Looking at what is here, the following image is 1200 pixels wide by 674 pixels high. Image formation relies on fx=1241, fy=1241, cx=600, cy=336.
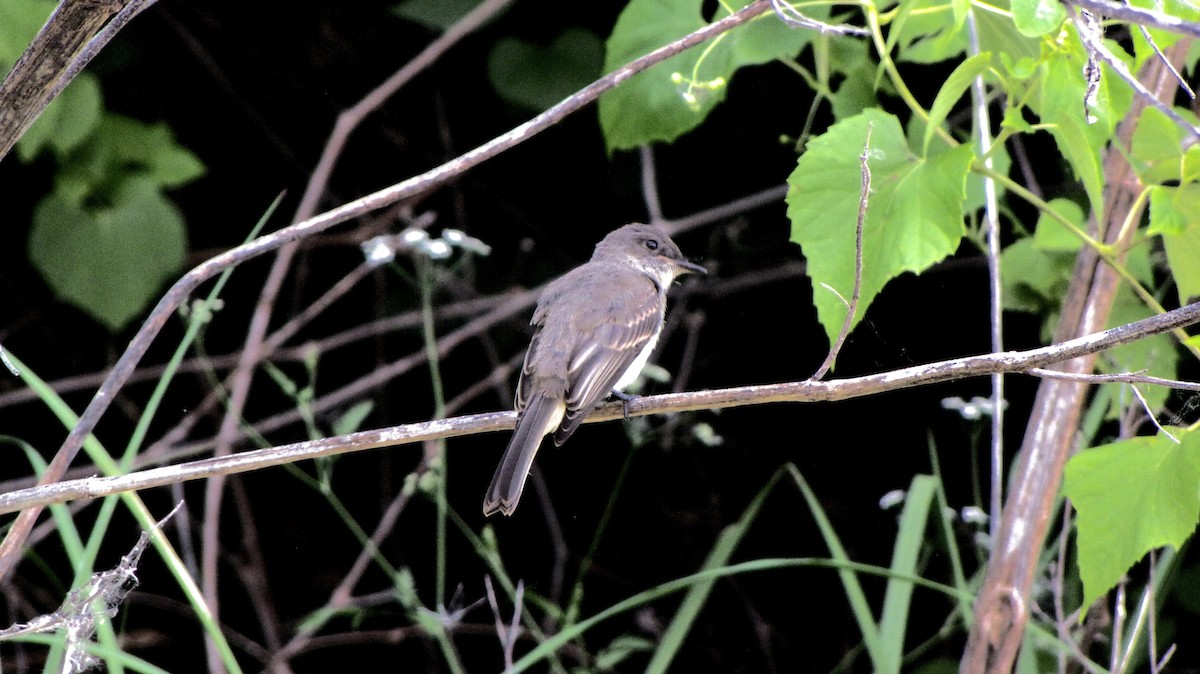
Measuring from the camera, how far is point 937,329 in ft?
16.1

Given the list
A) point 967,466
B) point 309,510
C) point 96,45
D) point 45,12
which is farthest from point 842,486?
point 96,45

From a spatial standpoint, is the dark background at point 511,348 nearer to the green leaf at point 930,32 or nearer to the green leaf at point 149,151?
the green leaf at point 149,151

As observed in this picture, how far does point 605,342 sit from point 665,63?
808 millimetres

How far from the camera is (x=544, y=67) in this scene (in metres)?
4.55

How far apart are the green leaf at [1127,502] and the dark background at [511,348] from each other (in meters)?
2.43

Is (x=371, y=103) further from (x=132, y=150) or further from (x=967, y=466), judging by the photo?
(x=967, y=466)

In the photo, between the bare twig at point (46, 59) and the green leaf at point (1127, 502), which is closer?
the bare twig at point (46, 59)

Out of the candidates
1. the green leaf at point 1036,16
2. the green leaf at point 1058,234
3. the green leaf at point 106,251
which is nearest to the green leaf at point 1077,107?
the green leaf at point 1036,16

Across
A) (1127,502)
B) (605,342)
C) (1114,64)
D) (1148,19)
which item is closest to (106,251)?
(605,342)

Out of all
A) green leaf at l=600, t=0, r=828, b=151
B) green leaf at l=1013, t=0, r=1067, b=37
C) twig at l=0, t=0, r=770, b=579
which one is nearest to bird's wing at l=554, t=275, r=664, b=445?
green leaf at l=600, t=0, r=828, b=151

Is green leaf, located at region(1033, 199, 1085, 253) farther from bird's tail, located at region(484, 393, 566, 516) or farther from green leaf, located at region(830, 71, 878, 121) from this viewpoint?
bird's tail, located at region(484, 393, 566, 516)

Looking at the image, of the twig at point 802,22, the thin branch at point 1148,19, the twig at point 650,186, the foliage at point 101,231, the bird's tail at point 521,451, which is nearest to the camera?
the thin branch at point 1148,19

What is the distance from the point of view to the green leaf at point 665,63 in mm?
3234

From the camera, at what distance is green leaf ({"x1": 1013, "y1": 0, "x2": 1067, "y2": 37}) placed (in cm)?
192
